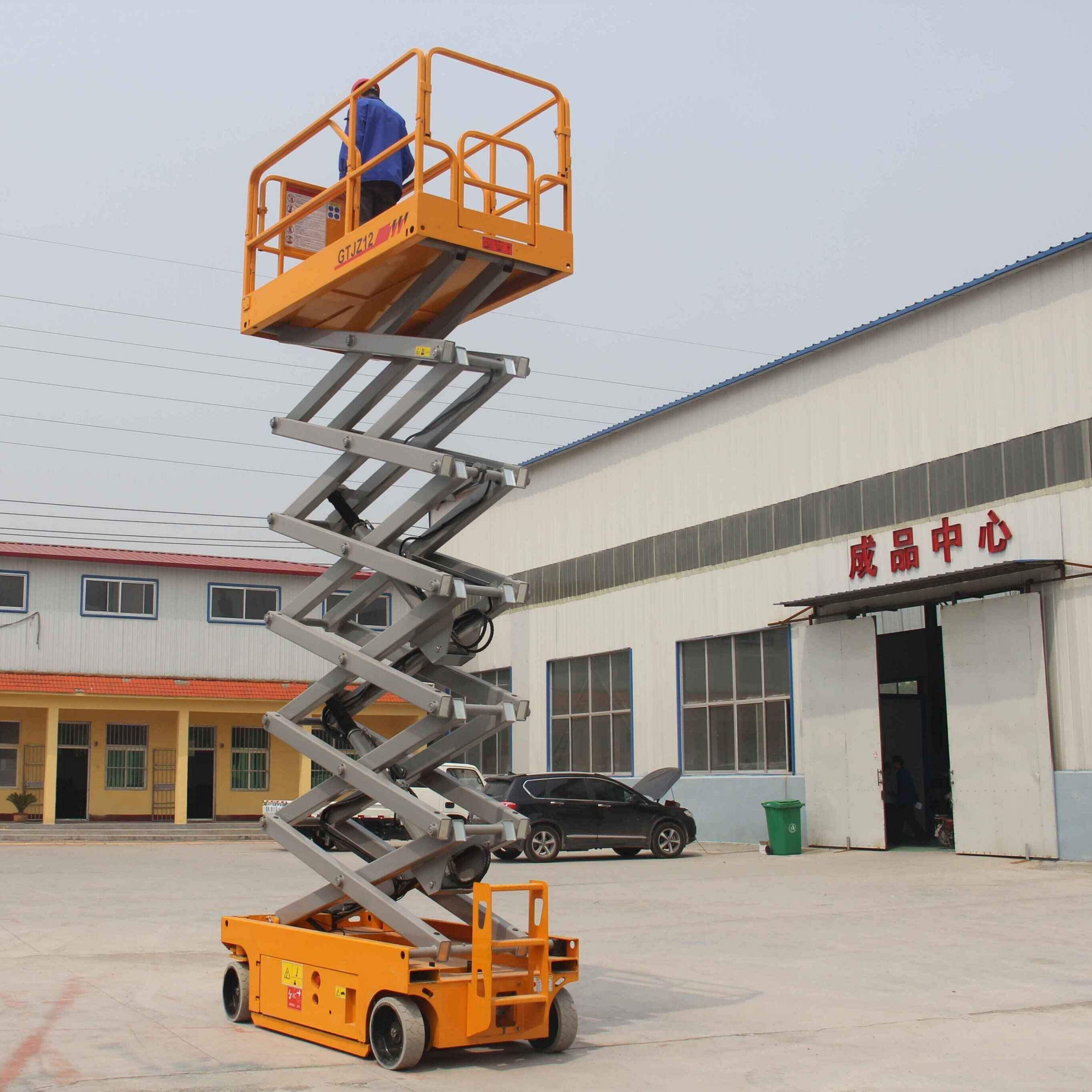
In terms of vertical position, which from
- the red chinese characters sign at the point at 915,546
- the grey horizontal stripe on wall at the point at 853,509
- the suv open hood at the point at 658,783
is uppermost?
the grey horizontal stripe on wall at the point at 853,509

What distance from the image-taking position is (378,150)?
9.09 meters

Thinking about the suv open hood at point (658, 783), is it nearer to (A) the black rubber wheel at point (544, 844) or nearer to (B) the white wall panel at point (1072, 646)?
(A) the black rubber wheel at point (544, 844)

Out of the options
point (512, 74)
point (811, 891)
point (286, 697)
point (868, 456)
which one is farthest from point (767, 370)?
point (512, 74)

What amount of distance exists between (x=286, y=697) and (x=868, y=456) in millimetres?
18152

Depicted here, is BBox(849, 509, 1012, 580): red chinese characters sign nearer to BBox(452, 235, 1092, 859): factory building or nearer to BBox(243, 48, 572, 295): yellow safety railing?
BBox(452, 235, 1092, 859): factory building

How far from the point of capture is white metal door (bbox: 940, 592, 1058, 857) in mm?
20734

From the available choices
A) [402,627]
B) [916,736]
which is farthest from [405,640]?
[916,736]

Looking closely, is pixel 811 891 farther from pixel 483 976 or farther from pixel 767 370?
pixel 767 370

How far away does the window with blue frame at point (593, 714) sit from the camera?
30.8m

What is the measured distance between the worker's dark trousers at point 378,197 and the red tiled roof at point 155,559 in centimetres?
2573

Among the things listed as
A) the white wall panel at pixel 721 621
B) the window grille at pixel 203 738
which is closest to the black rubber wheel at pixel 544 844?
the white wall panel at pixel 721 621

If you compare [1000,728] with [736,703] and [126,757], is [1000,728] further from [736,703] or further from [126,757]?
[126,757]

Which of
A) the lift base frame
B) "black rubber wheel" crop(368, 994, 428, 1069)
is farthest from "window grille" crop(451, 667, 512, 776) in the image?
"black rubber wheel" crop(368, 994, 428, 1069)

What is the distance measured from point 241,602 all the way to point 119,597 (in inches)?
135
